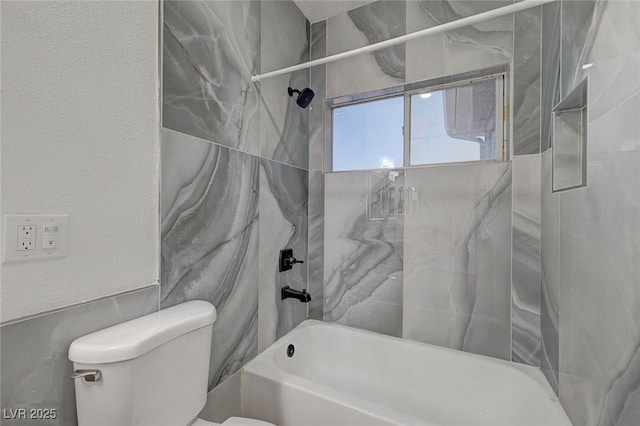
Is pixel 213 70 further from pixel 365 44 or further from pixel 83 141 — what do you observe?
pixel 365 44

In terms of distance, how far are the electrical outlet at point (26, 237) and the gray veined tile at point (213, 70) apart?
536 mm

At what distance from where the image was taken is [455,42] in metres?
1.66

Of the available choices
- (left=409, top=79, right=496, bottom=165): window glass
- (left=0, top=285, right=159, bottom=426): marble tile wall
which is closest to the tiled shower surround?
(left=0, top=285, right=159, bottom=426): marble tile wall

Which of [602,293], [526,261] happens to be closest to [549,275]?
[526,261]

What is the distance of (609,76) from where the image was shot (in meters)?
0.81

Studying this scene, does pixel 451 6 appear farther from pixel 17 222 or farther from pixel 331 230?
pixel 17 222

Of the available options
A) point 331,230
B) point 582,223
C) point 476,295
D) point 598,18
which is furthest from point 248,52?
point 476,295

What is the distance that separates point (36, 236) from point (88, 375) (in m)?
0.39

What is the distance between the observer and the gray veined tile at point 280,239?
1.62m

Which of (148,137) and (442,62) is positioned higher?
(442,62)

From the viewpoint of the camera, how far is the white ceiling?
1.88m

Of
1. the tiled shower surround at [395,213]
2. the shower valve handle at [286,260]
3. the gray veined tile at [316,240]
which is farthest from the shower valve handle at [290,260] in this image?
the gray veined tile at [316,240]

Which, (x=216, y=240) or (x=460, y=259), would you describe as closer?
(x=216, y=240)

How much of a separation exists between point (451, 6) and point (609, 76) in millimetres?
1211
